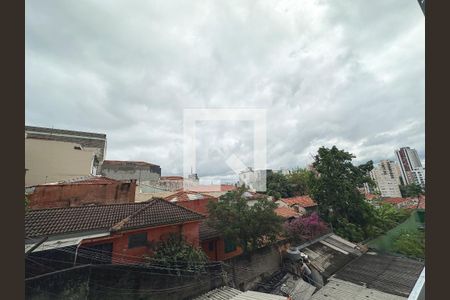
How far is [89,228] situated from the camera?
18.5 ft

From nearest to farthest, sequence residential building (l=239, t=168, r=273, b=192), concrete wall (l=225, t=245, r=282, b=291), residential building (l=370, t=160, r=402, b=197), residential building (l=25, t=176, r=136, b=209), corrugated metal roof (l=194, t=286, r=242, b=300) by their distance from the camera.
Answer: corrugated metal roof (l=194, t=286, r=242, b=300) < concrete wall (l=225, t=245, r=282, b=291) < residential building (l=25, t=176, r=136, b=209) < residential building (l=239, t=168, r=273, b=192) < residential building (l=370, t=160, r=402, b=197)

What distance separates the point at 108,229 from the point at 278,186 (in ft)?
54.9

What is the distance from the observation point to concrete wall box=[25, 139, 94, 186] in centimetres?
1117

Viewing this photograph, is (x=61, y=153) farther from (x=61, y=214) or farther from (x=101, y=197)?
(x=61, y=214)

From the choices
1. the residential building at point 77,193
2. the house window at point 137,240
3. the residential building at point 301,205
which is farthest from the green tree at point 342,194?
the residential building at point 77,193

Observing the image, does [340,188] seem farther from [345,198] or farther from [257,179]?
[257,179]

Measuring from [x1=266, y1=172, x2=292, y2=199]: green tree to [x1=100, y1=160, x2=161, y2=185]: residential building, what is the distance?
10.4 meters

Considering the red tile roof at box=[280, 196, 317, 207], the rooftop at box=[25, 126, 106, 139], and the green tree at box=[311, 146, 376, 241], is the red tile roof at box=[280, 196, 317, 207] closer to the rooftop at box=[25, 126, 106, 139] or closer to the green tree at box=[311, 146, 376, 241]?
the green tree at box=[311, 146, 376, 241]

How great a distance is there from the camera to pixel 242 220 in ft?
24.5

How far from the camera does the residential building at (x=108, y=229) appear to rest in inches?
204

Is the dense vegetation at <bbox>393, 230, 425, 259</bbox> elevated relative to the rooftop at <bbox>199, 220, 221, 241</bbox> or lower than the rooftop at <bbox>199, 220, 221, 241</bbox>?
lower

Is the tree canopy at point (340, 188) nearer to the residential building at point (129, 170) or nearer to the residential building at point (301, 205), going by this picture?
the residential building at point (301, 205)

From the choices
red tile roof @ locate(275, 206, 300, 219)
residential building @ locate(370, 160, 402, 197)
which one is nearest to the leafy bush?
red tile roof @ locate(275, 206, 300, 219)

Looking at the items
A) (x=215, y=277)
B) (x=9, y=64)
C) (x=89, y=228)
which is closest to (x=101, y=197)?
(x=89, y=228)
